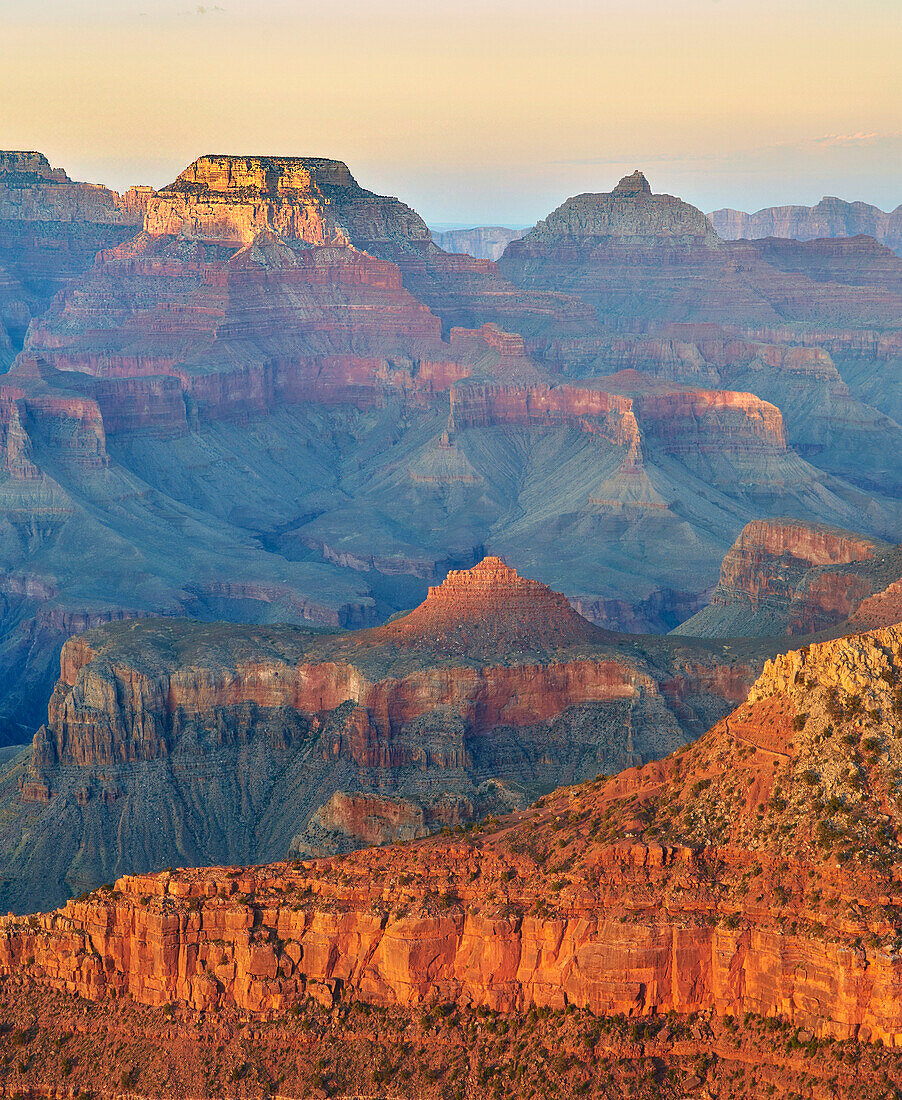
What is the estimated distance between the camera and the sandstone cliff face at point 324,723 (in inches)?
3221

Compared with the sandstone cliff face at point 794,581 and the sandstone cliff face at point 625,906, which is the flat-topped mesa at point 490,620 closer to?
the sandstone cliff face at point 794,581

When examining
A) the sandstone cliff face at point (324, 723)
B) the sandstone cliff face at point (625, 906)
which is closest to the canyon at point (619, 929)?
the sandstone cliff face at point (625, 906)

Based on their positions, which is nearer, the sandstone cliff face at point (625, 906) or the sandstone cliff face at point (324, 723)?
the sandstone cliff face at point (625, 906)

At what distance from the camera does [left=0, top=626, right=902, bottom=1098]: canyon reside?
1234 inches

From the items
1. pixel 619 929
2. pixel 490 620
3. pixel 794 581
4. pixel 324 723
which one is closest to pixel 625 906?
pixel 619 929

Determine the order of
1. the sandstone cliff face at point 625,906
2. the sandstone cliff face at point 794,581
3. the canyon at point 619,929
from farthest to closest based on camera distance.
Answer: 1. the sandstone cliff face at point 794,581
2. the sandstone cliff face at point 625,906
3. the canyon at point 619,929

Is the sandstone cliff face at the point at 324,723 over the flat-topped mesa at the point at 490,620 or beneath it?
beneath

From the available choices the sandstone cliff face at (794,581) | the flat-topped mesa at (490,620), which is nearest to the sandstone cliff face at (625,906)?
the flat-topped mesa at (490,620)

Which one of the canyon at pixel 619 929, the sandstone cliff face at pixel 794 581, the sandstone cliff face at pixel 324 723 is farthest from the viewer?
the sandstone cliff face at pixel 794 581

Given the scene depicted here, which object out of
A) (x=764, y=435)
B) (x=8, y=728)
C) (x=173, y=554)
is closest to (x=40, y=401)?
(x=173, y=554)

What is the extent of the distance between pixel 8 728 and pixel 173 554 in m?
41.9

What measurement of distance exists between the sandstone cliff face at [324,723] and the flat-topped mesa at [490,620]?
0.29ft

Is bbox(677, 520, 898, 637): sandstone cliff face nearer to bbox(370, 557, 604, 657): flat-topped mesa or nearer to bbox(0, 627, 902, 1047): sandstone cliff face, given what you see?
bbox(370, 557, 604, 657): flat-topped mesa

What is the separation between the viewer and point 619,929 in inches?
1287
